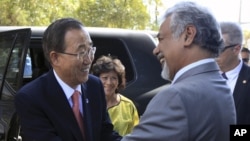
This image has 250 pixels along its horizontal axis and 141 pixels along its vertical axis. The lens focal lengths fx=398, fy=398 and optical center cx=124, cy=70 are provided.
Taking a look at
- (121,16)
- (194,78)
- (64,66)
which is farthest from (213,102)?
(121,16)

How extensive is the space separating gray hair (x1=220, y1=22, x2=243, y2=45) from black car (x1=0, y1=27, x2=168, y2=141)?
1.39 metres

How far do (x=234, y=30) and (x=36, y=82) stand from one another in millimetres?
1531

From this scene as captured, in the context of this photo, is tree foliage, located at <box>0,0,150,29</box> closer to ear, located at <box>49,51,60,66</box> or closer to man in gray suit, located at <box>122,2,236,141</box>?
ear, located at <box>49,51,60,66</box>

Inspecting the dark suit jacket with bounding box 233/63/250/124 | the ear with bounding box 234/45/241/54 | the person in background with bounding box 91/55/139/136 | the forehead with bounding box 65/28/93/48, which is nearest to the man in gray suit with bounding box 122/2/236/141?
the forehead with bounding box 65/28/93/48

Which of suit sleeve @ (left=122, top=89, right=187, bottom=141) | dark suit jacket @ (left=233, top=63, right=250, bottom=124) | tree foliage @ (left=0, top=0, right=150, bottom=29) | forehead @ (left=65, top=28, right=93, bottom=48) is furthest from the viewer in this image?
tree foliage @ (left=0, top=0, right=150, bottom=29)

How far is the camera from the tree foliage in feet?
39.0

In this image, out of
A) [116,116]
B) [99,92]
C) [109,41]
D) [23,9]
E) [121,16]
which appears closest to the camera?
[99,92]

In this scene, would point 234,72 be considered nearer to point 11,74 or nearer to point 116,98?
point 116,98

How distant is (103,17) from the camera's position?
55.1 ft

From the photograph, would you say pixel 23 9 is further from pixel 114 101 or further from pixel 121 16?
pixel 114 101

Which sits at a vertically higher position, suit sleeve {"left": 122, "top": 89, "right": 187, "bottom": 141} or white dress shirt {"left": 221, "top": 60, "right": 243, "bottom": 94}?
suit sleeve {"left": 122, "top": 89, "right": 187, "bottom": 141}

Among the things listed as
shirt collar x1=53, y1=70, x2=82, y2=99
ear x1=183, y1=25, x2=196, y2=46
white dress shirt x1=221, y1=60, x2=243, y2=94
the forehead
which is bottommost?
white dress shirt x1=221, y1=60, x2=243, y2=94

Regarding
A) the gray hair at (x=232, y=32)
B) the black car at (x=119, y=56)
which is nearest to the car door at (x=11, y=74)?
the black car at (x=119, y=56)

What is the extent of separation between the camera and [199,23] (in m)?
1.55
